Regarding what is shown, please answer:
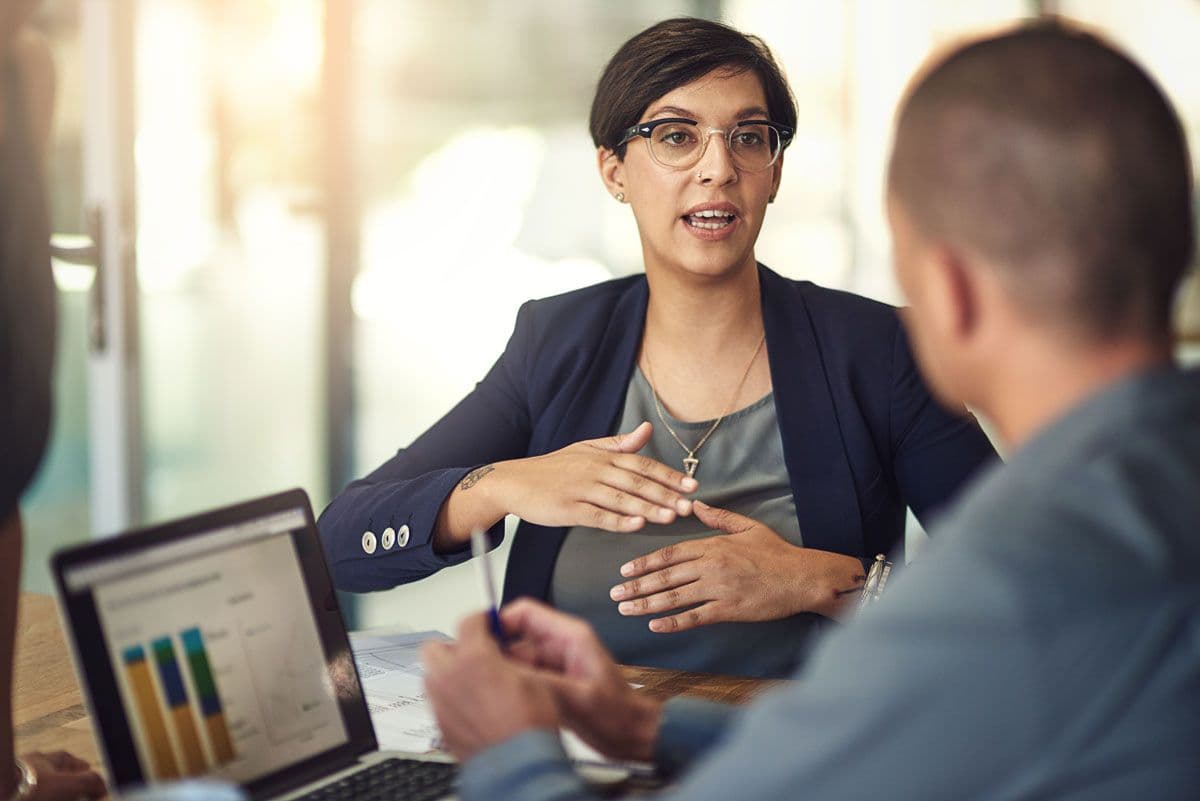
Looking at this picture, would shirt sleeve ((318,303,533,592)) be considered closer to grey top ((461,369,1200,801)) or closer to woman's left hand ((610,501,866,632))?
woman's left hand ((610,501,866,632))

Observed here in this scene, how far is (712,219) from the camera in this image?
6.18 feet

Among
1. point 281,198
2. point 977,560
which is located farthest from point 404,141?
point 977,560

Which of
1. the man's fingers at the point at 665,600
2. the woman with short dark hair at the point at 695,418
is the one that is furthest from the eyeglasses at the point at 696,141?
the man's fingers at the point at 665,600

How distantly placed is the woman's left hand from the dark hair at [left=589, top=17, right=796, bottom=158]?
65 cm

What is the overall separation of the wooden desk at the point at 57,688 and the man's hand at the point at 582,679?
283 mm

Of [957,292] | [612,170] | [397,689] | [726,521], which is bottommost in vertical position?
[397,689]

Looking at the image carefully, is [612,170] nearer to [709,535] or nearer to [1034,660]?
[709,535]

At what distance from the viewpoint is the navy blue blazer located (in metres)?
1.82

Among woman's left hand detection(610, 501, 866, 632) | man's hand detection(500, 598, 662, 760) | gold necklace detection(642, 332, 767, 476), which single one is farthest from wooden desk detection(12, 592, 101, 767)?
gold necklace detection(642, 332, 767, 476)

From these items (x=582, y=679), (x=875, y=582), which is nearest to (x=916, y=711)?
(x=582, y=679)

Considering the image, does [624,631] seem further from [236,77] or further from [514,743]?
[236,77]

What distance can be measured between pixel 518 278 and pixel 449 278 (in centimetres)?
22

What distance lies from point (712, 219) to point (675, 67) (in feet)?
0.77

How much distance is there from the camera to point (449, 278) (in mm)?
3969
